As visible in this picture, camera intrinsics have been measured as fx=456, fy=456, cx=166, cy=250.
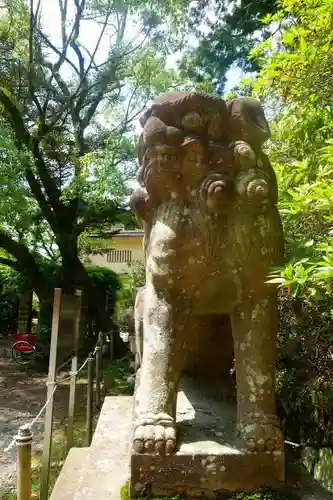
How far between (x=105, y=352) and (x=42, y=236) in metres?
3.32

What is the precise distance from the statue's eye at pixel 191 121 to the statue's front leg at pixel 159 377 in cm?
62

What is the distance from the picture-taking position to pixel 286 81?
2285 millimetres

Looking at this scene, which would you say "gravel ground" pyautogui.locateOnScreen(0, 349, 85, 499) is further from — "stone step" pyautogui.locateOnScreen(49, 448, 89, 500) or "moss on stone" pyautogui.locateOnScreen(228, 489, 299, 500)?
"moss on stone" pyautogui.locateOnScreen(228, 489, 299, 500)

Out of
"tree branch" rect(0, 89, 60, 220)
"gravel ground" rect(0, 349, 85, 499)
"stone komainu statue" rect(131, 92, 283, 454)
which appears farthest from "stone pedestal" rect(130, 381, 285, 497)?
"tree branch" rect(0, 89, 60, 220)

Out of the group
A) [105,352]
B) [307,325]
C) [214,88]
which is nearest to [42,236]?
[105,352]

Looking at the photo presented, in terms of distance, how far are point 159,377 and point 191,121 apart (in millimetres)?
953

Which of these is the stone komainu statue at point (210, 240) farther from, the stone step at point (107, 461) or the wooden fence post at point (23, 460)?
the wooden fence post at point (23, 460)

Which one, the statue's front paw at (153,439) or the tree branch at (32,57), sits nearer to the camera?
the statue's front paw at (153,439)

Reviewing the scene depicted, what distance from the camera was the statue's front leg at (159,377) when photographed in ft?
5.02

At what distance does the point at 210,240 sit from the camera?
5.61 ft

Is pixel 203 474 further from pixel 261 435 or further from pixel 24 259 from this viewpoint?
pixel 24 259

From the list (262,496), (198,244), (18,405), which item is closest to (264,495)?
(262,496)

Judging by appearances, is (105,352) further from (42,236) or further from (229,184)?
(229,184)

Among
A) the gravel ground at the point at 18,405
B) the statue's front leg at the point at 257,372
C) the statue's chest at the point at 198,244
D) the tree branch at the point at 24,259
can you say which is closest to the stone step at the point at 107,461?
the statue's front leg at the point at 257,372
